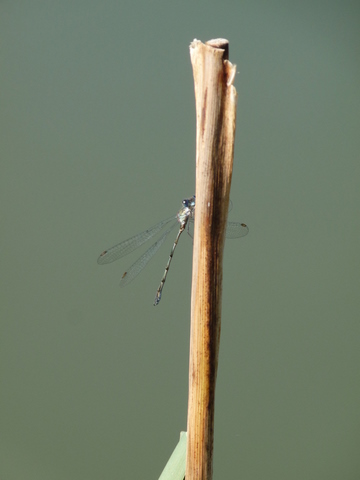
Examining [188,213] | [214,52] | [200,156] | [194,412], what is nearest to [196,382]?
[194,412]

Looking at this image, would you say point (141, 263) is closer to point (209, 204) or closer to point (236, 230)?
point (236, 230)

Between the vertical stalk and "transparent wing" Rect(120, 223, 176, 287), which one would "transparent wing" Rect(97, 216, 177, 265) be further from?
the vertical stalk

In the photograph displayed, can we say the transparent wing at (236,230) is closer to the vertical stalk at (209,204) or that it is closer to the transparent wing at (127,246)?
the transparent wing at (127,246)

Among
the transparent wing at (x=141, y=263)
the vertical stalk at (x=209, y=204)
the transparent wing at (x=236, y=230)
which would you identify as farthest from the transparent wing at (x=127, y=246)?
the vertical stalk at (x=209, y=204)

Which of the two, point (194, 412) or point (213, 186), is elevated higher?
point (213, 186)

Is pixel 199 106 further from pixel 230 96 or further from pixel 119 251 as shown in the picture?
pixel 119 251

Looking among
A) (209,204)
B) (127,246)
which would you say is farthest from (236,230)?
(209,204)
